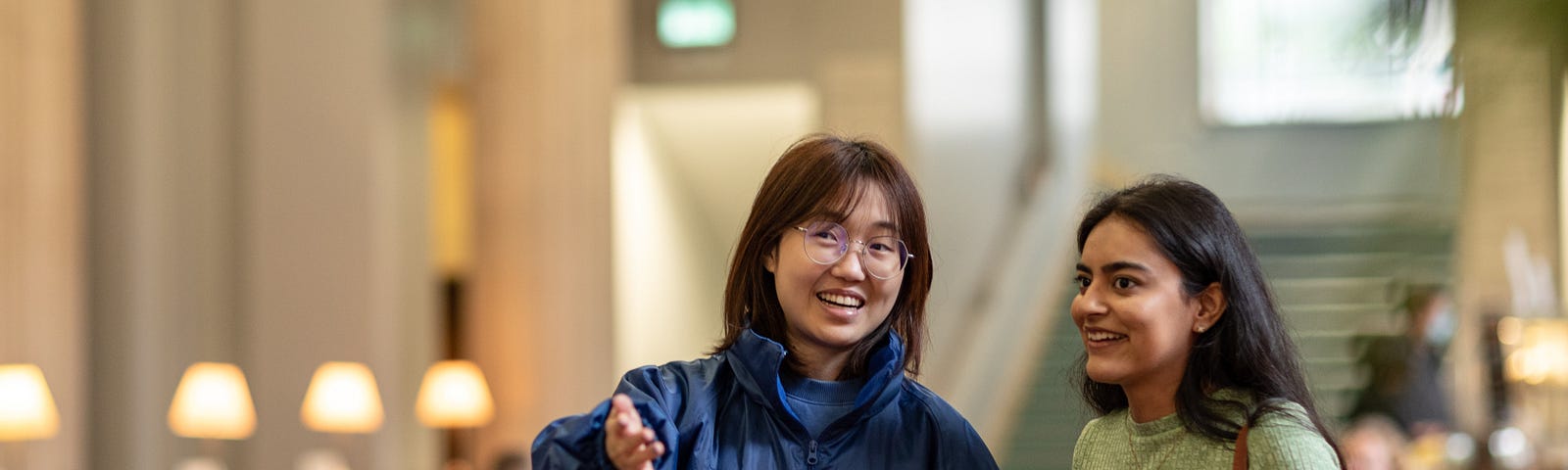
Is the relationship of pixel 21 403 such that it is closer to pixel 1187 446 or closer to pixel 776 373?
pixel 776 373

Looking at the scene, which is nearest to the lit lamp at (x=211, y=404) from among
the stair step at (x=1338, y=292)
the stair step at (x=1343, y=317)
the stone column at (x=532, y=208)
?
the stone column at (x=532, y=208)

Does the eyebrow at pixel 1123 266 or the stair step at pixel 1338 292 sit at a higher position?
the eyebrow at pixel 1123 266

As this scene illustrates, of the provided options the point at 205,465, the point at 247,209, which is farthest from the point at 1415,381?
the point at 247,209

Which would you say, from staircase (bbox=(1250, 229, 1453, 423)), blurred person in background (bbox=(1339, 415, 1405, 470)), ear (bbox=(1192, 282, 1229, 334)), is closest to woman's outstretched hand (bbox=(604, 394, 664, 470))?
ear (bbox=(1192, 282, 1229, 334))

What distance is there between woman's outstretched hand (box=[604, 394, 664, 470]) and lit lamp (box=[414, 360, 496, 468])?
23.5 feet

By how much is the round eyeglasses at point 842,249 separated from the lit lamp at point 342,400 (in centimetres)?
705

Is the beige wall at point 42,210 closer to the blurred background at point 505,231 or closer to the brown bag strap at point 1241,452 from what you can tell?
the blurred background at point 505,231

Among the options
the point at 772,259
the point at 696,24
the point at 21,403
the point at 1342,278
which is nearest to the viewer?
the point at 772,259

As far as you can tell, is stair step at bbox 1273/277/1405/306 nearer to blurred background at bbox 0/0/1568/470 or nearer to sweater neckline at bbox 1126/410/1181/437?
blurred background at bbox 0/0/1568/470

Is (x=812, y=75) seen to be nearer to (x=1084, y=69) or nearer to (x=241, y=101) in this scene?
(x=241, y=101)

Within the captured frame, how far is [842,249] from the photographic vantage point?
2176mm

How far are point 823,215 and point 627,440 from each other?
449 mm

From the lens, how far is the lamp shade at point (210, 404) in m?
8.27

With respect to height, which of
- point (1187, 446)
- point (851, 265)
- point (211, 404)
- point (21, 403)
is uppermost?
point (851, 265)
